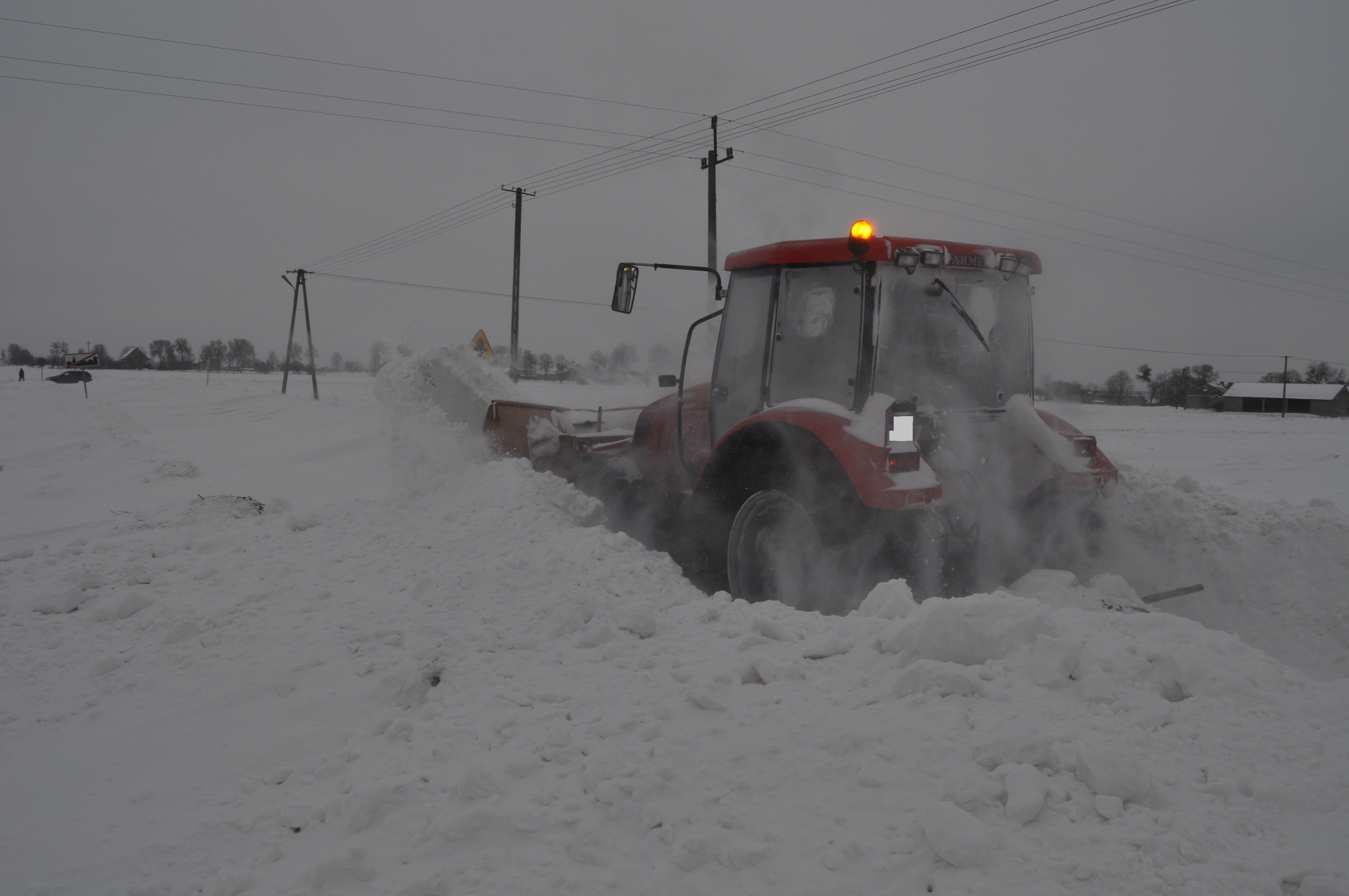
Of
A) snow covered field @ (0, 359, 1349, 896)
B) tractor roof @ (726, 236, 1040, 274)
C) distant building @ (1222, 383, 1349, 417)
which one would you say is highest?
distant building @ (1222, 383, 1349, 417)

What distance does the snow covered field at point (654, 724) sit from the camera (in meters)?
2.11

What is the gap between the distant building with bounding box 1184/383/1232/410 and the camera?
219ft

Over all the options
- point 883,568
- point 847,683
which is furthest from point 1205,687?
point 883,568

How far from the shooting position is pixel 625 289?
560cm

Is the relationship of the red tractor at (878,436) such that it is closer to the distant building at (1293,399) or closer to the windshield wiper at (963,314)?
the windshield wiper at (963,314)

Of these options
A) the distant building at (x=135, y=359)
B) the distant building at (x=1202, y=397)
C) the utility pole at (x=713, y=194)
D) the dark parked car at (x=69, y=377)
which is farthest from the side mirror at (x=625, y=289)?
the distant building at (x=135, y=359)

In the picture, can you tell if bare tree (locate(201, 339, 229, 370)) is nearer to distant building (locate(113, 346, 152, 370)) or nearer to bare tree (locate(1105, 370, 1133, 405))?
distant building (locate(113, 346, 152, 370))

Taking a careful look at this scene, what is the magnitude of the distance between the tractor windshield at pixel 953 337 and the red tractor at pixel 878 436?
0.03 ft

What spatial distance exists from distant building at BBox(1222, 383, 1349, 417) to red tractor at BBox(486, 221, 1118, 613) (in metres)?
69.5

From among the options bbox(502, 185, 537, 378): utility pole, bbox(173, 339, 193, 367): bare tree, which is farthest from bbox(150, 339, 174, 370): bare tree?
bbox(502, 185, 537, 378): utility pole

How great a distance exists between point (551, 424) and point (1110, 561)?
467 centimetres

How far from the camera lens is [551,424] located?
7.31 metres

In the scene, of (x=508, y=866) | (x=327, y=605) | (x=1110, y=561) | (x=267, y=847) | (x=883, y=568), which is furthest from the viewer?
(x=1110, y=561)

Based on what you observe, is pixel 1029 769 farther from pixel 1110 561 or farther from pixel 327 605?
pixel 327 605
